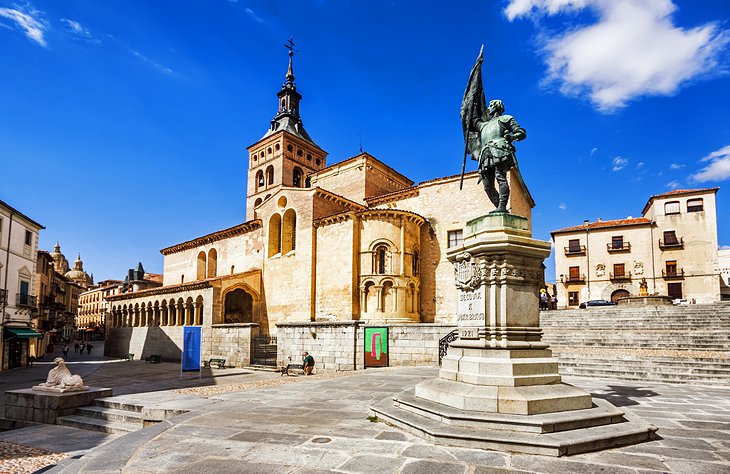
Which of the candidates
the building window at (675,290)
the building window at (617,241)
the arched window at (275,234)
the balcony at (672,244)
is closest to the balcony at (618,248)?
the building window at (617,241)

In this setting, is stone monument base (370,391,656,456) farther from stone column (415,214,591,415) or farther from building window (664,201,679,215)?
building window (664,201,679,215)

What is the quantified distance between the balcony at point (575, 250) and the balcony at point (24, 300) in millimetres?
45103

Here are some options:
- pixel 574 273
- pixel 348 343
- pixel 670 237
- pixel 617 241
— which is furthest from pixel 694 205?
pixel 348 343

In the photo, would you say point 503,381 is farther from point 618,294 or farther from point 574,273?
point 574,273

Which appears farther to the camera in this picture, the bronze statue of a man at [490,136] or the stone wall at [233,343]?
the stone wall at [233,343]

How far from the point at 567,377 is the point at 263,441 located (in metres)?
9.83

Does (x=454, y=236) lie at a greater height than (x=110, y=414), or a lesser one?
greater

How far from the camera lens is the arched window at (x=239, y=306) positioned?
33531mm

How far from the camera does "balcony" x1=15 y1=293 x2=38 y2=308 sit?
1073 inches

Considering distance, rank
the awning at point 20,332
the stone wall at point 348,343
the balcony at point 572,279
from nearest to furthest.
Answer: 1. the stone wall at point 348,343
2. the awning at point 20,332
3. the balcony at point 572,279

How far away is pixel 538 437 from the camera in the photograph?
487 centimetres

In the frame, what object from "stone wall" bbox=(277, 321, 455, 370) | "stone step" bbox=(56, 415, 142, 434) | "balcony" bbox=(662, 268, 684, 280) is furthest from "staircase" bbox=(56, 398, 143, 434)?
"balcony" bbox=(662, 268, 684, 280)

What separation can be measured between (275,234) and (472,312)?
28929 mm

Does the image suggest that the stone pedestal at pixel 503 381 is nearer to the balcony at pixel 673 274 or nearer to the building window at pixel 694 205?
the balcony at pixel 673 274
